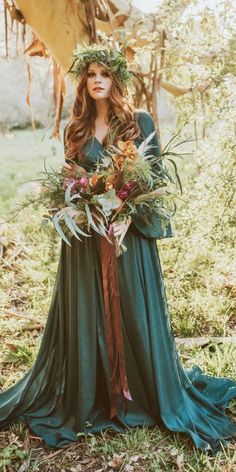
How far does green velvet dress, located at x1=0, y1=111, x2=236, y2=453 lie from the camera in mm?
2908

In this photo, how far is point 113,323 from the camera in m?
2.89

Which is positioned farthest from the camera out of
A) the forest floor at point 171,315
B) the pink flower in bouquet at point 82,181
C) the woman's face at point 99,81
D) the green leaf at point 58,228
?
the woman's face at point 99,81

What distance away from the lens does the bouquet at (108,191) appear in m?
2.60

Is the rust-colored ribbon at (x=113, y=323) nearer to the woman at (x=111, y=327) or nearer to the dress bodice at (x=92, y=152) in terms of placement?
the woman at (x=111, y=327)

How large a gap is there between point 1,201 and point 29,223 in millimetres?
2570

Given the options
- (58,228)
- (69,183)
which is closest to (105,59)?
(69,183)

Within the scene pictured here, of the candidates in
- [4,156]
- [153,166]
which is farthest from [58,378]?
[4,156]

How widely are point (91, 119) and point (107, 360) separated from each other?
1305 mm

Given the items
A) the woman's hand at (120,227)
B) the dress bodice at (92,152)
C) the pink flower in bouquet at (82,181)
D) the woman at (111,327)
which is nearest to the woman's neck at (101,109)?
the woman at (111,327)

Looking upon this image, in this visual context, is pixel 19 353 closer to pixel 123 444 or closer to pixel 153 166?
pixel 123 444

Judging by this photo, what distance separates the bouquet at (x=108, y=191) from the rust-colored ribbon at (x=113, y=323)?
0.08 metres

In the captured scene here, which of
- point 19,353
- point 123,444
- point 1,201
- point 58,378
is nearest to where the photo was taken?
point 123,444

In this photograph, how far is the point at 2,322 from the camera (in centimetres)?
456

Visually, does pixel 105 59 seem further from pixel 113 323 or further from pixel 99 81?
pixel 113 323
